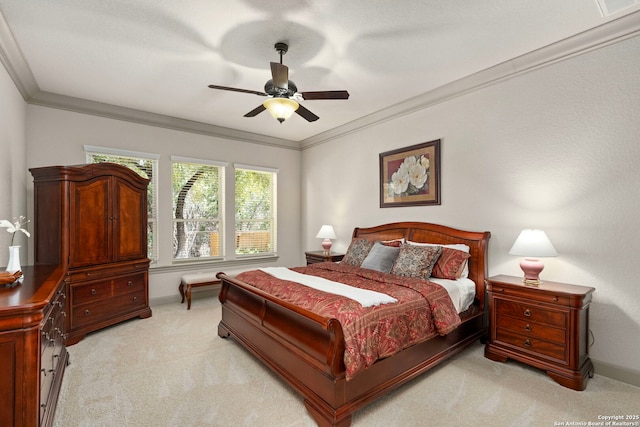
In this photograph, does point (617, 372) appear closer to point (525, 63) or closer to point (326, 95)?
point (525, 63)

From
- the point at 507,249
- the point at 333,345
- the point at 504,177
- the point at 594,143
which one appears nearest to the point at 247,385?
the point at 333,345

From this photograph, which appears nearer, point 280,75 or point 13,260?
point 13,260

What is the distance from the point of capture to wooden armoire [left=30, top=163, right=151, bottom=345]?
334 centimetres

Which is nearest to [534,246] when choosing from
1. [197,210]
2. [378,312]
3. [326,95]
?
[378,312]

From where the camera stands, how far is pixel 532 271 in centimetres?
279

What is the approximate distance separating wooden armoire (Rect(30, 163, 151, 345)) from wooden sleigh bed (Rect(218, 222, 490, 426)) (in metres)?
1.47

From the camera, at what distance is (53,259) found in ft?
11.0

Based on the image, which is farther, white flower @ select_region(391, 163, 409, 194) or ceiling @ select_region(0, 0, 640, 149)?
white flower @ select_region(391, 163, 409, 194)

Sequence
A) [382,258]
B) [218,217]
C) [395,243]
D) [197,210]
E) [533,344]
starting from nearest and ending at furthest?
[533,344] → [382,258] → [395,243] → [197,210] → [218,217]

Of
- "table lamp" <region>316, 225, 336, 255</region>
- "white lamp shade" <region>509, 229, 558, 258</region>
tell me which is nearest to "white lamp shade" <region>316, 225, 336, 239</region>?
"table lamp" <region>316, 225, 336, 255</region>

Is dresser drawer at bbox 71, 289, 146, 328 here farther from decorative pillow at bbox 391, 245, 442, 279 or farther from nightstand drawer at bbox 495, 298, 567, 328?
nightstand drawer at bbox 495, 298, 567, 328

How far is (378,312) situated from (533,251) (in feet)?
5.24

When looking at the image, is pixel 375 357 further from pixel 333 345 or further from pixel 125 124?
pixel 125 124

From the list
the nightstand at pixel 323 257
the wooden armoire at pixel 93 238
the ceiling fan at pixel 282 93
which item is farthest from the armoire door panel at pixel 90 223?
the nightstand at pixel 323 257
